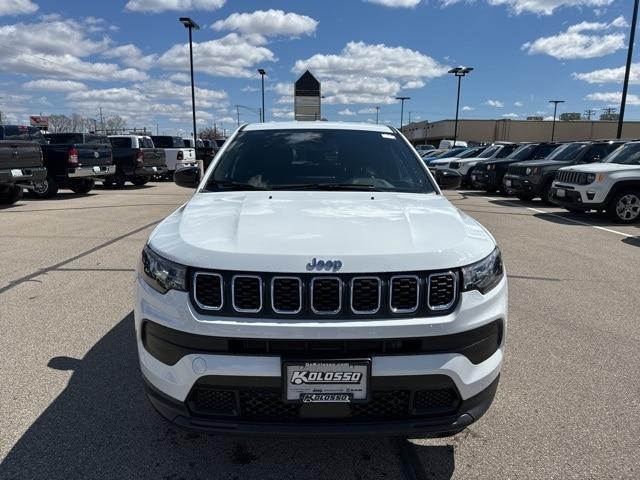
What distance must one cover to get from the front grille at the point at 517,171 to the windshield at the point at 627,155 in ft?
8.95

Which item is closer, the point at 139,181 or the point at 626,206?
the point at 626,206

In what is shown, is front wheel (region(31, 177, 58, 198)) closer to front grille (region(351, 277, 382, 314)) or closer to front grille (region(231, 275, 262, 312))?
front grille (region(231, 275, 262, 312))

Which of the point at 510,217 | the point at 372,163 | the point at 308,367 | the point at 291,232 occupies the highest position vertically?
the point at 372,163

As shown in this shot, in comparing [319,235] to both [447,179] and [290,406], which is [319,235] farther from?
[447,179]

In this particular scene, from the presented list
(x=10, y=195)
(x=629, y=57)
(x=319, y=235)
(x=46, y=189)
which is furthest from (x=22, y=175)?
(x=629, y=57)

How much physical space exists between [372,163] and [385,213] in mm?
1133

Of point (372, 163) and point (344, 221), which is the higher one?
point (372, 163)

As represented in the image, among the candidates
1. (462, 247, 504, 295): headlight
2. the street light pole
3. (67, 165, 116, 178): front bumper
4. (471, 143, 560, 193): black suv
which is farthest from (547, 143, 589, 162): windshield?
(67, 165, 116, 178): front bumper

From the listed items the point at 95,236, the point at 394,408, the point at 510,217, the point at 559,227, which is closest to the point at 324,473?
the point at 394,408

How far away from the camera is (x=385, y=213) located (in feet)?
9.05

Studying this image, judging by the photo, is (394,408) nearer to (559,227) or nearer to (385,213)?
(385,213)

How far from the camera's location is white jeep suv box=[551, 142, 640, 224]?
10867 mm

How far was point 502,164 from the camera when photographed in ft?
57.3

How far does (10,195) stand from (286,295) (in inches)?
526
